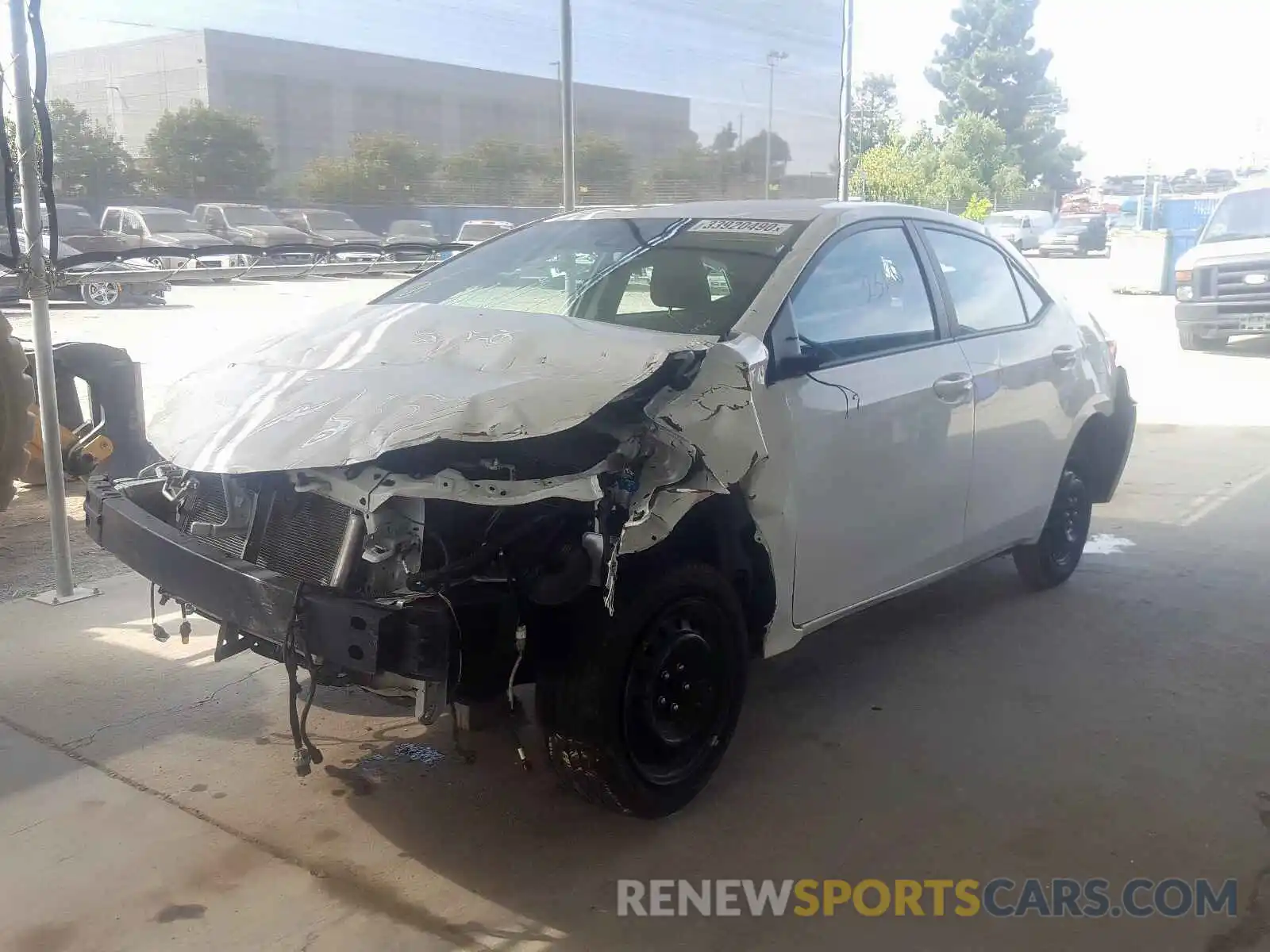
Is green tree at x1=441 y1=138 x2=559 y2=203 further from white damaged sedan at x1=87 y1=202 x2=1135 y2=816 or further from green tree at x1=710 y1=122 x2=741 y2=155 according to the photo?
white damaged sedan at x1=87 y1=202 x2=1135 y2=816

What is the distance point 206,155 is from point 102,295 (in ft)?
3.63

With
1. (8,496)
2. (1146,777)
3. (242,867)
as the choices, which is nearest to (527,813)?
(242,867)

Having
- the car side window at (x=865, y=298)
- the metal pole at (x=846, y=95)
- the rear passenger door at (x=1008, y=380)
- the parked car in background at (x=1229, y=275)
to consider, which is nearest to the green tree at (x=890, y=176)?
the parked car in background at (x=1229, y=275)

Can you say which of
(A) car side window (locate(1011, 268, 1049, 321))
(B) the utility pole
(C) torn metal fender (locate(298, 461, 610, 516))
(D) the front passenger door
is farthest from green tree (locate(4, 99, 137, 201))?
(B) the utility pole

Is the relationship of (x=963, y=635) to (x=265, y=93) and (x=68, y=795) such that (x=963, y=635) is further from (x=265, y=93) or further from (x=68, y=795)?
(x=265, y=93)

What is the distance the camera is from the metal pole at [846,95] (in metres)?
11.4

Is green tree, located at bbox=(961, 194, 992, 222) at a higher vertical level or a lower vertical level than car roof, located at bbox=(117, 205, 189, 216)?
higher

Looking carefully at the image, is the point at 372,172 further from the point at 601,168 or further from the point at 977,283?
the point at 977,283

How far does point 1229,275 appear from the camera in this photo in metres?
14.0

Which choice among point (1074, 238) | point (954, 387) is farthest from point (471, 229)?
point (1074, 238)

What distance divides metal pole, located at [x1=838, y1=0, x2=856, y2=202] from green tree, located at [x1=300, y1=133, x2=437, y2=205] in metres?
5.07

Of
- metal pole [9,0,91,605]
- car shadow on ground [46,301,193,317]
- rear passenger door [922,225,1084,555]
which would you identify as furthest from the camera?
car shadow on ground [46,301,193,317]

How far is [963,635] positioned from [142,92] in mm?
5100

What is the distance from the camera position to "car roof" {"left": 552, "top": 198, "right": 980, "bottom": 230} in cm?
416
